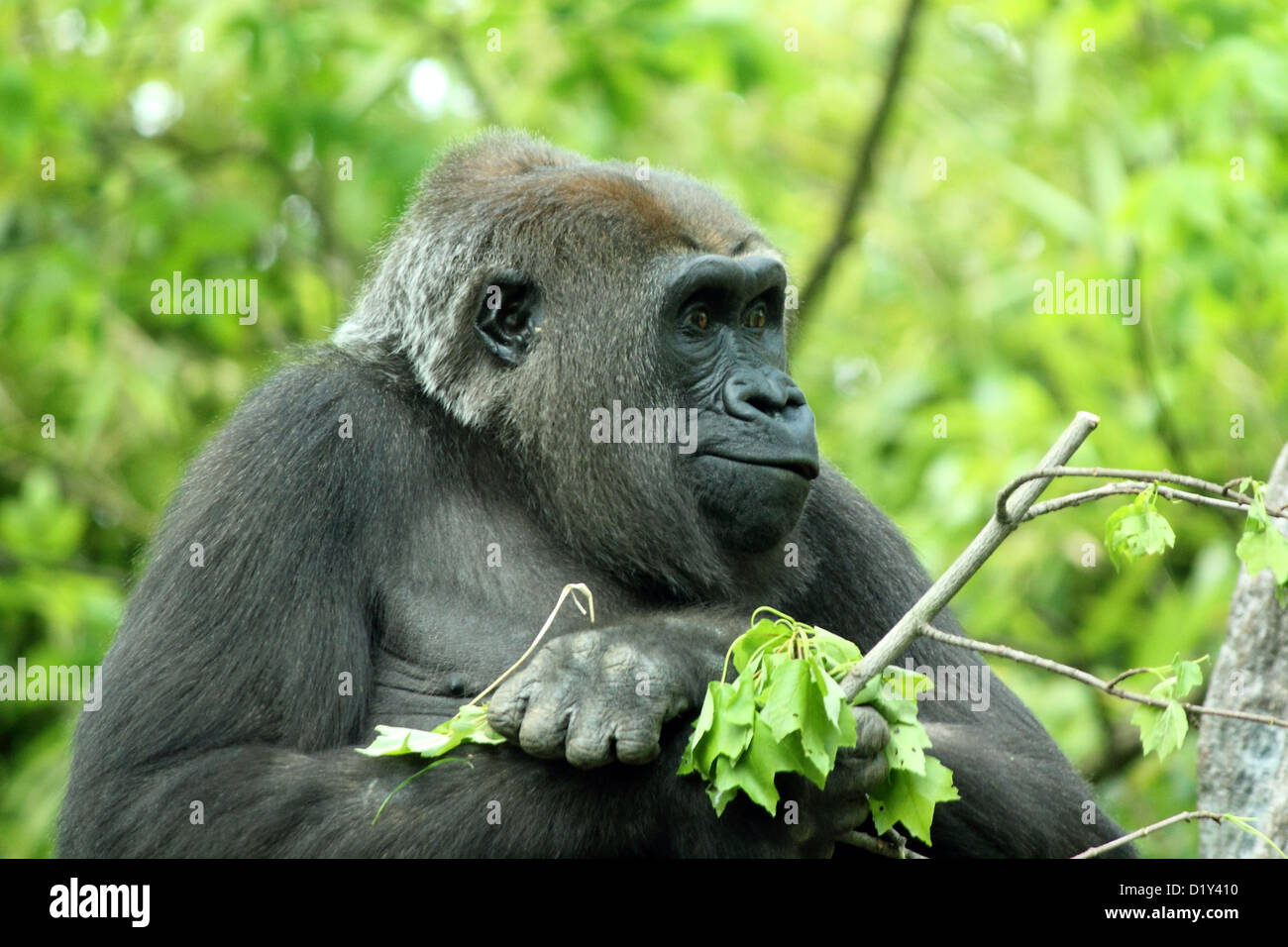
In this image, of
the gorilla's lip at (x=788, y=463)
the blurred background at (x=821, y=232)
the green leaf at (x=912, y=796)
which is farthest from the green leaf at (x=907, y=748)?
the blurred background at (x=821, y=232)

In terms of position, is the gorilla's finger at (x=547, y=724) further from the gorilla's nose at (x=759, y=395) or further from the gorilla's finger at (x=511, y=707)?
the gorilla's nose at (x=759, y=395)

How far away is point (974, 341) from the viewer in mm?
9070

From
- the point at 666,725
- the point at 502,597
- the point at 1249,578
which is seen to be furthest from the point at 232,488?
the point at 1249,578

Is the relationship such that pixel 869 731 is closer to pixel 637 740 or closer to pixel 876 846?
pixel 876 846

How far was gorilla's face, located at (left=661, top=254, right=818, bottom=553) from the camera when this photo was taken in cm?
374

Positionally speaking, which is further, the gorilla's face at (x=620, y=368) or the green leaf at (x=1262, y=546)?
the gorilla's face at (x=620, y=368)

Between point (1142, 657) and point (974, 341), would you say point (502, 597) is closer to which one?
point (1142, 657)

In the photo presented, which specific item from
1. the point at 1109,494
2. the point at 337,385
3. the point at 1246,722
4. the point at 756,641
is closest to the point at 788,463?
the point at 756,641

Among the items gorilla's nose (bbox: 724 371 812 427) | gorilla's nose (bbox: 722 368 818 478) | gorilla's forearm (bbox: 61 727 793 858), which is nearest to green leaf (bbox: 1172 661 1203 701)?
gorilla's forearm (bbox: 61 727 793 858)

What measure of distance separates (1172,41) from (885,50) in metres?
2.17

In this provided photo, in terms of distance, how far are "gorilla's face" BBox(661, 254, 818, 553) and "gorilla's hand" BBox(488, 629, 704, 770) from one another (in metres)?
0.64

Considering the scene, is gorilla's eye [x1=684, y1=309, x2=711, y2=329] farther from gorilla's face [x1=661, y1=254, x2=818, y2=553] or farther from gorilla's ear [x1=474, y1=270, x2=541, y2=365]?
gorilla's ear [x1=474, y1=270, x2=541, y2=365]

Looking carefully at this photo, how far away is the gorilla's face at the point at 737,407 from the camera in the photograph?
3.74 meters

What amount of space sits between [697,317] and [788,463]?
57 cm
